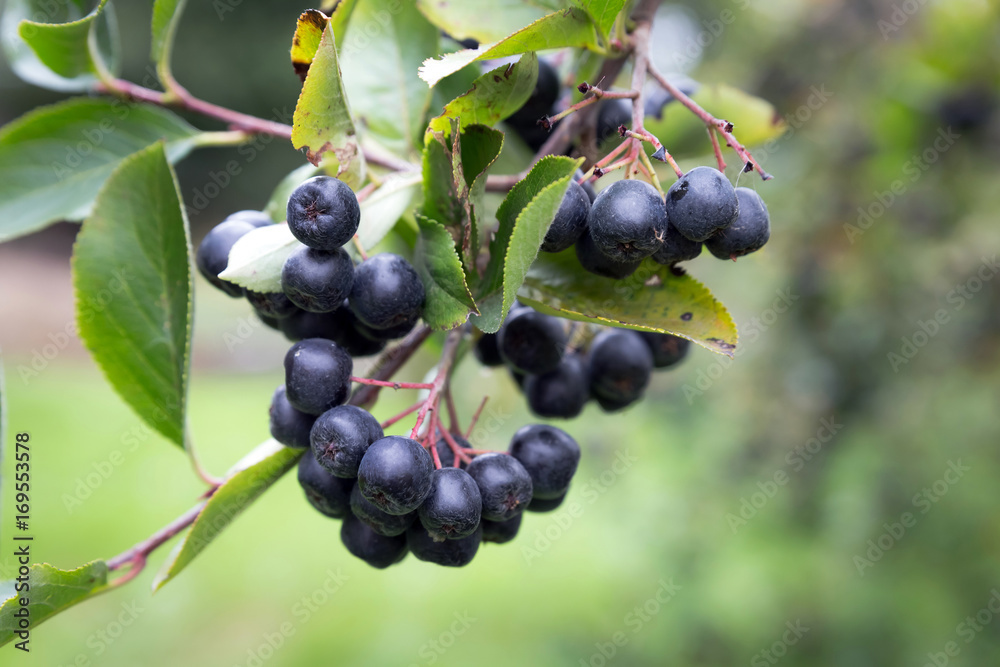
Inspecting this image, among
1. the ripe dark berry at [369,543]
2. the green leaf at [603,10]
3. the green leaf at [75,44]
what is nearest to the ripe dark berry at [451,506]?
the ripe dark berry at [369,543]

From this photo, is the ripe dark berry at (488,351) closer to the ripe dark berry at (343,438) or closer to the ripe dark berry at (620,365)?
the ripe dark berry at (620,365)

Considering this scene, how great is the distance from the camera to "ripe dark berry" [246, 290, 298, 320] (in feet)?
3.50

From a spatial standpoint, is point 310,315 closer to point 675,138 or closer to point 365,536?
point 365,536

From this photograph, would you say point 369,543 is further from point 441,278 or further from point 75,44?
point 75,44

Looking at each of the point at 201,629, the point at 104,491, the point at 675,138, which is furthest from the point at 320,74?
the point at 104,491

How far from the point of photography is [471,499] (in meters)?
1.01

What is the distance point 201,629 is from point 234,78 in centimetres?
1718

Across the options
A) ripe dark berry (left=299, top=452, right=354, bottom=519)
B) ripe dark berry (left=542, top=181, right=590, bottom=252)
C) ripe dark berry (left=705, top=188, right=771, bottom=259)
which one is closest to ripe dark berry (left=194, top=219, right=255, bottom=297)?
ripe dark berry (left=299, top=452, right=354, bottom=519)

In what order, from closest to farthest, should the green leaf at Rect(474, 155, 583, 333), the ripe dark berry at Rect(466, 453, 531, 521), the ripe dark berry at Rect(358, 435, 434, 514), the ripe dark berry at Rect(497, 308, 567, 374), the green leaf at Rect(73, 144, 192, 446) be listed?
the green leaf at Rect(474, 155, 583, 333), the ripe dark berry at Rect(358, 435, 434, 514), the ripe dark berry at Rect(466, 453, 531, 521), the green leaf at Rect(73, 144, 192, 446), the ripe dark berry at Rect(497, 308, 567, 374)

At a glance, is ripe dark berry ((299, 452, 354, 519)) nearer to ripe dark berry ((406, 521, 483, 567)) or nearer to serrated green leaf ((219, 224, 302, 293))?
ripe dark berry ((406, 521, 483, 567))

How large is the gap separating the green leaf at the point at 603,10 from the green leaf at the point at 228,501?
774 millimetres

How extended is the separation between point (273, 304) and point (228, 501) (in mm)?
299

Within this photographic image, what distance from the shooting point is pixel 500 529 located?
1.17 meters

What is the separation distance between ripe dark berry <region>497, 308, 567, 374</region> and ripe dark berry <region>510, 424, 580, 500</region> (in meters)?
0.14
